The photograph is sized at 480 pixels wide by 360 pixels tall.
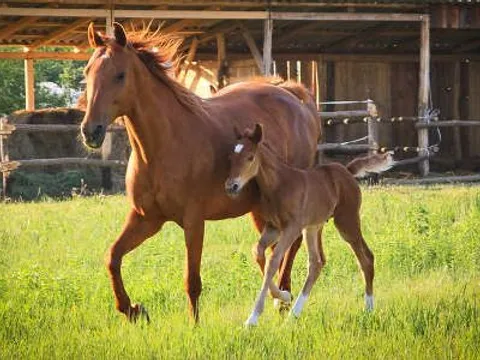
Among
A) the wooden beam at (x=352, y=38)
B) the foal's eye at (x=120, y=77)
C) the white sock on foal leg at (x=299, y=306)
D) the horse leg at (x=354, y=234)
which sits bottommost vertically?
the white sock on foal leg at (x=299, y=306)

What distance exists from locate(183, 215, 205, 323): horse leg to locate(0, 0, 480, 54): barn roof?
10.4 metres

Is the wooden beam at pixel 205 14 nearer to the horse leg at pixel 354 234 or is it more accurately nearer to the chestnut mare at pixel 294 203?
the chestnut mare at pixel 294 203

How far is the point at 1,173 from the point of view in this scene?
67.8ft

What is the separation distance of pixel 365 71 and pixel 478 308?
18.5 metres

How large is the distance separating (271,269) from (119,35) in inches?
80.7

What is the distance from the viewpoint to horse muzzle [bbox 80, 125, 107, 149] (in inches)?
304

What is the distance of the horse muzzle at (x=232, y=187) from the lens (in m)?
8.19

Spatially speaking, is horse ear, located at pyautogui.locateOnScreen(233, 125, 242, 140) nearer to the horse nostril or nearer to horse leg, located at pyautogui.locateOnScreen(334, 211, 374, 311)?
horse leg, located at pyautogui.locateOnScreen(334, 211, 374, 311)

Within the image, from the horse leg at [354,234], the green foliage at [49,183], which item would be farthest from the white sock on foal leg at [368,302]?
the green foliage at [49,183]

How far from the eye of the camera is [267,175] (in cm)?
871

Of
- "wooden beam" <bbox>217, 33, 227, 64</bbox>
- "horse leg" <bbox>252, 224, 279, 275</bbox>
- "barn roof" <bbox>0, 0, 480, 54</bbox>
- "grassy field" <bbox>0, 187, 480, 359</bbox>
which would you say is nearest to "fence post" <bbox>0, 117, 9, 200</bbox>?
"barn roof" <bbox>0, 0, 480, 54</bbox>

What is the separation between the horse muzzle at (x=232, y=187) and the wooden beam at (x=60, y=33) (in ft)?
46.1

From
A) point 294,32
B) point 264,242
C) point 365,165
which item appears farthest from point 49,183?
point 264,242

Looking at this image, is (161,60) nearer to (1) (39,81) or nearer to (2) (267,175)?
(2) (267,175)
